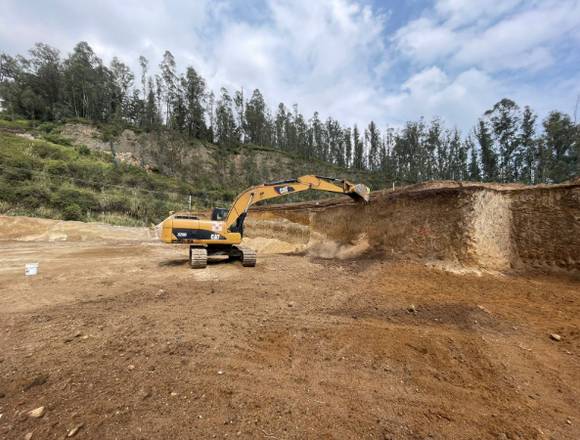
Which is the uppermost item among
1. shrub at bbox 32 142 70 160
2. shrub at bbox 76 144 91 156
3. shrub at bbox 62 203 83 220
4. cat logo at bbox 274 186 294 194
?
shrub at bbox 76 144 91 156

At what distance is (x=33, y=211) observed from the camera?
58.3 ft

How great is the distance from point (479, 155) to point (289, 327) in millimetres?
53607

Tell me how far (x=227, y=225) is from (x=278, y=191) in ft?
7.07

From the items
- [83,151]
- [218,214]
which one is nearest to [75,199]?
[218,214]

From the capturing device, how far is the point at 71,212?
61.1 ft

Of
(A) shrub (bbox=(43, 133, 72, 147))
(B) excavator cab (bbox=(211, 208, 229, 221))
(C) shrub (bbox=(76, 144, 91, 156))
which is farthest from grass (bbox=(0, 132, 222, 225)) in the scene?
(B) excavator cab (bbox=(211, 208, 229, 221))

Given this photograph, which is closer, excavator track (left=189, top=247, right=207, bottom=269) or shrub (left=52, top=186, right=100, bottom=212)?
excavator track (left=189, top=247, right=207, bottom=269)

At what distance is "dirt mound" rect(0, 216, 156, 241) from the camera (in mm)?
14352

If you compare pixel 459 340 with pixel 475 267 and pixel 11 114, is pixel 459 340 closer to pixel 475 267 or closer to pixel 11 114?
pixel 475 267

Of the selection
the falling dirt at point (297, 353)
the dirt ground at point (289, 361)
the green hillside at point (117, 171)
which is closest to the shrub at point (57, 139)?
the green hillside at point (117, 171)

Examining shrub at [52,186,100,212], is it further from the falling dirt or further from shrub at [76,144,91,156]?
shrub at [76,144,91,156]

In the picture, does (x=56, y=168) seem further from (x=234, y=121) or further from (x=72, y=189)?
(x=234, y=121)

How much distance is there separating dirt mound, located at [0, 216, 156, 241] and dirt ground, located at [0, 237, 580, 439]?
34.7 feet

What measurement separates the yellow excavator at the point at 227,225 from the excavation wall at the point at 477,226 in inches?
59.9
